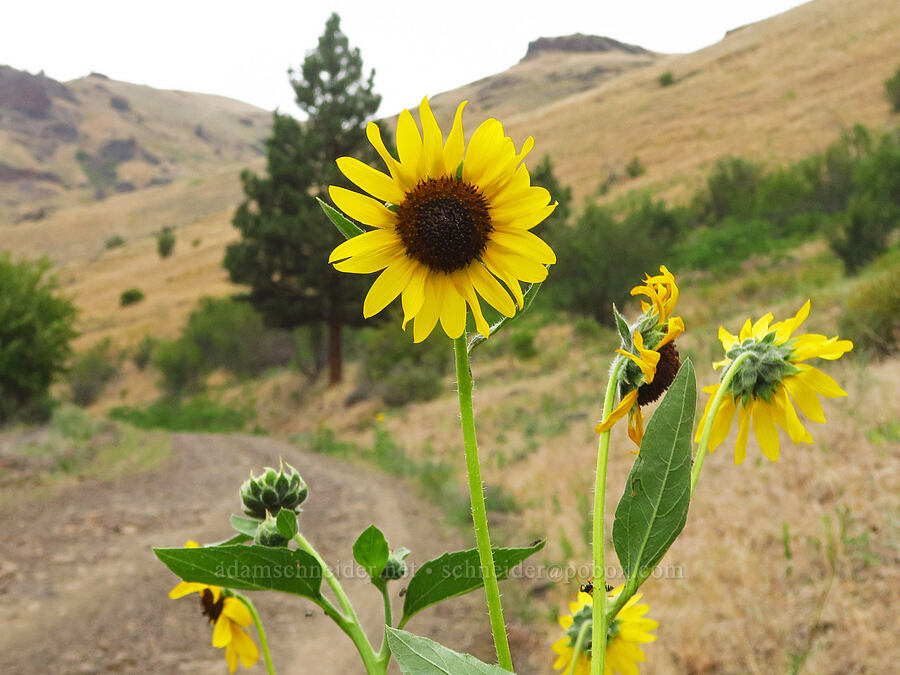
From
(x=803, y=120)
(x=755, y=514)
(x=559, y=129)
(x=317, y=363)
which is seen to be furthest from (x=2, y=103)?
(x=755, y=514)

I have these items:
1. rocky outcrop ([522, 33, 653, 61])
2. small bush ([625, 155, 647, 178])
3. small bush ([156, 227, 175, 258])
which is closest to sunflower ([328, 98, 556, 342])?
small bush ([625, 155, 647, 178])

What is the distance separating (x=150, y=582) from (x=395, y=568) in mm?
5699

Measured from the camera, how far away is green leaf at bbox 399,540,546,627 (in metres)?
0.75

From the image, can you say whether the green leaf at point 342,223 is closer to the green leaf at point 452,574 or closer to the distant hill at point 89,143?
the green leaf at point 452,574

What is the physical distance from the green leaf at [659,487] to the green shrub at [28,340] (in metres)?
14.3

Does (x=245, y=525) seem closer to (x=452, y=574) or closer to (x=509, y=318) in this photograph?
(x=452, y=574)

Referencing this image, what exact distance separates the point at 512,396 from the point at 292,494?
11410mm

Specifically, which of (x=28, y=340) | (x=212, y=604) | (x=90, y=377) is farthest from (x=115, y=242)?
(x=212, y=604)

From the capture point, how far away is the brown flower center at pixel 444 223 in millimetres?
721

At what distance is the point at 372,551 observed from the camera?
2.59ft

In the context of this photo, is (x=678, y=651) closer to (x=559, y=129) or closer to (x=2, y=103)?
(x=559, y=129)

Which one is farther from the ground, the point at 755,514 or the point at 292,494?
the point at 292,494

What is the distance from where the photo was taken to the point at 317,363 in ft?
69.4

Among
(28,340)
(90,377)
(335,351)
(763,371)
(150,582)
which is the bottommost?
(150,582)
